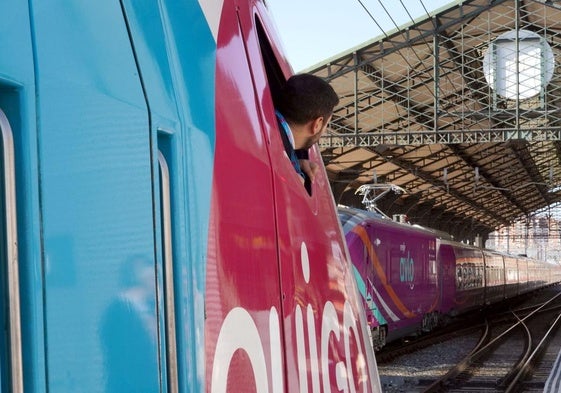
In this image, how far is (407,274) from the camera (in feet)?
60.6

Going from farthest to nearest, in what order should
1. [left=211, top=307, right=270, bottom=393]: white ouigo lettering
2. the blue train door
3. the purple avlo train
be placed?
the purple avlo train < [left=211, top=307, right=270, bottom=393]: white ouigo lettering < the blue train door

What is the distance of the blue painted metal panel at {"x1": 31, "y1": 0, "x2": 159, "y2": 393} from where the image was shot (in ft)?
3.49

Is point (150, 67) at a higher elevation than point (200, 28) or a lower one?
lower

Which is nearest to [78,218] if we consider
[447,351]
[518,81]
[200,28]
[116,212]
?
[116,212]

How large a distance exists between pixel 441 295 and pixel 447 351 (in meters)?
3.28

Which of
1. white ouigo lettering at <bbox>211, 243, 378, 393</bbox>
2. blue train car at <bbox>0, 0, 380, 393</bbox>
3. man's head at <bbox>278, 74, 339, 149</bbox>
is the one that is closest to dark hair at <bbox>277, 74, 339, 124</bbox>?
man's head at <bbox>278, 74, 339, 149</bbox>

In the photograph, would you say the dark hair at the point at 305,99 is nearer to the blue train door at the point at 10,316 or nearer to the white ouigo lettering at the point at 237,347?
the white ouigo lettering at the point at 237,347

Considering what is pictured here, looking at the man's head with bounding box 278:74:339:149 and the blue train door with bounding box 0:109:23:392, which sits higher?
the man's head with bounding box 278:74:339:149

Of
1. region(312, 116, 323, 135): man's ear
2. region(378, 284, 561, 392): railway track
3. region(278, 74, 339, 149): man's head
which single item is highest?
region(278, 74, 339, 149): man's head

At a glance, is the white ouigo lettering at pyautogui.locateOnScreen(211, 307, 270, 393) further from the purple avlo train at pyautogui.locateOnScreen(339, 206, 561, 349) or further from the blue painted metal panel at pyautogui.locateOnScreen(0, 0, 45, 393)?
the purple avlo train at pyautogui.locateOnScreen(339, 206, 561, 349)

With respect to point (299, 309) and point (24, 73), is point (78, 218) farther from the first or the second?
point (299, 309)

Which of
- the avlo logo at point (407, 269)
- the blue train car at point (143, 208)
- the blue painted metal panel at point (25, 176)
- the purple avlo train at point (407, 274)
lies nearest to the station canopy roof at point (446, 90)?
the purple avlo train at point (407, 274)

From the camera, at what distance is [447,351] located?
63.4 ft

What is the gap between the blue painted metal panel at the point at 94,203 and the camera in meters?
1.06
